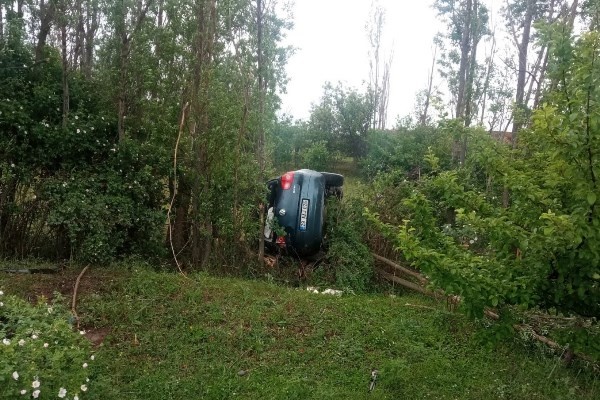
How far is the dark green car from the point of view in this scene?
24.4ft

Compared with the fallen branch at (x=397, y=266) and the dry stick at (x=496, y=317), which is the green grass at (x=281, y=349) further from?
the fallen branch at (x=397, y=266)

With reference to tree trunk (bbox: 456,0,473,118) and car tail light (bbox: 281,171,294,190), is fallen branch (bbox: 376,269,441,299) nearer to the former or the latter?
car tail light (bbox: 281,171,294,190)

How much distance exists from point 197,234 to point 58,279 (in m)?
1.94

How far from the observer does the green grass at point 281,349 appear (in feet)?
14.5

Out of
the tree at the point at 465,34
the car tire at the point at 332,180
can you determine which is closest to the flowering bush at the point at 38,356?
the car tire at the point at 332,180

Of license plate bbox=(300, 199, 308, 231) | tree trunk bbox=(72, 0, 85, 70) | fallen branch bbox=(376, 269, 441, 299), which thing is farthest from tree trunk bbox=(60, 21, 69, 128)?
fallen branch bbox=(376, 269, 441, 299)

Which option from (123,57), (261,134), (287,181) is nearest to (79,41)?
(123,57)

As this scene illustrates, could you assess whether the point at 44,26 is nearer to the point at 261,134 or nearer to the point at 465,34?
the point at 261,134

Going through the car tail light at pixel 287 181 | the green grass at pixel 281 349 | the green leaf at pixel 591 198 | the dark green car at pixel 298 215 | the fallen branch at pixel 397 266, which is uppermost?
the green leaf at pixel 591 198

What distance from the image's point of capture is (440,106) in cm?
387

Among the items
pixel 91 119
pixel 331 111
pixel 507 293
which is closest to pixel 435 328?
pixel 507 293

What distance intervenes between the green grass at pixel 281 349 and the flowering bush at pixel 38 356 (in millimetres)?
604

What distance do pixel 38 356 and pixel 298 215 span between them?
4.96 metres

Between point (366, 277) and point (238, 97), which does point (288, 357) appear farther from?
point (238, 97)
